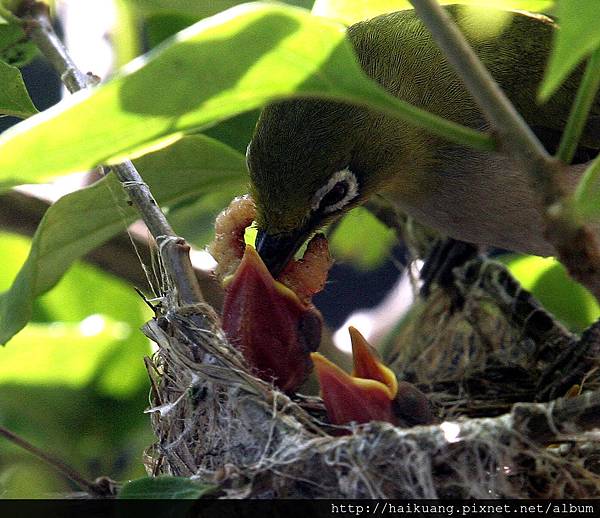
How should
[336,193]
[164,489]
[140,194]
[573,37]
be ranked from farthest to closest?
[336,193], [140,194], [164,489], [573,37]

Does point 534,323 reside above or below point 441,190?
below

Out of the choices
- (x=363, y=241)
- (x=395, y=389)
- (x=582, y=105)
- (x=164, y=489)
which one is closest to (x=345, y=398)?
(x=395, y=389)

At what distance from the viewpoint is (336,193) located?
1.71 meters

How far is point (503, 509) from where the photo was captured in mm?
1069

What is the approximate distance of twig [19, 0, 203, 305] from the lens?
1.31 m

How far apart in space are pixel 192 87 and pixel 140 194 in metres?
0.51

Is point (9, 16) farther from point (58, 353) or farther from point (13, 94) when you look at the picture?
point (58, 353)

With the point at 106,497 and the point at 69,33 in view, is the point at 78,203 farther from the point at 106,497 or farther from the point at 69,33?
the point at 69,33

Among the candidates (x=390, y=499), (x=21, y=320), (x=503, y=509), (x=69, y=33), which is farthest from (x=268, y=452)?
(x=69, y=33)

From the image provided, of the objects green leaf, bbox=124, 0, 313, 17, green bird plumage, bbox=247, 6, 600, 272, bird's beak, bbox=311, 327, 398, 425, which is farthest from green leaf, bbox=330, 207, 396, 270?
bird's beak, bbox=311, 327, 398, 425

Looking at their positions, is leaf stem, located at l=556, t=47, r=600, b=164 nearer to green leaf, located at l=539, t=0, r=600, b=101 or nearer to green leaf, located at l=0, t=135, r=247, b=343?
green leaf, located at l=539, t=0, r=600, b=101

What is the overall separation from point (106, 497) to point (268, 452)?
9.0 inches

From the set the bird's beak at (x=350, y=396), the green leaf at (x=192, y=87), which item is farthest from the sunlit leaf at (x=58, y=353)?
the green leaf at (x=192, y=87)

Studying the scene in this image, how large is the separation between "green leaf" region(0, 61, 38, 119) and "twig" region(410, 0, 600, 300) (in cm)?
77
